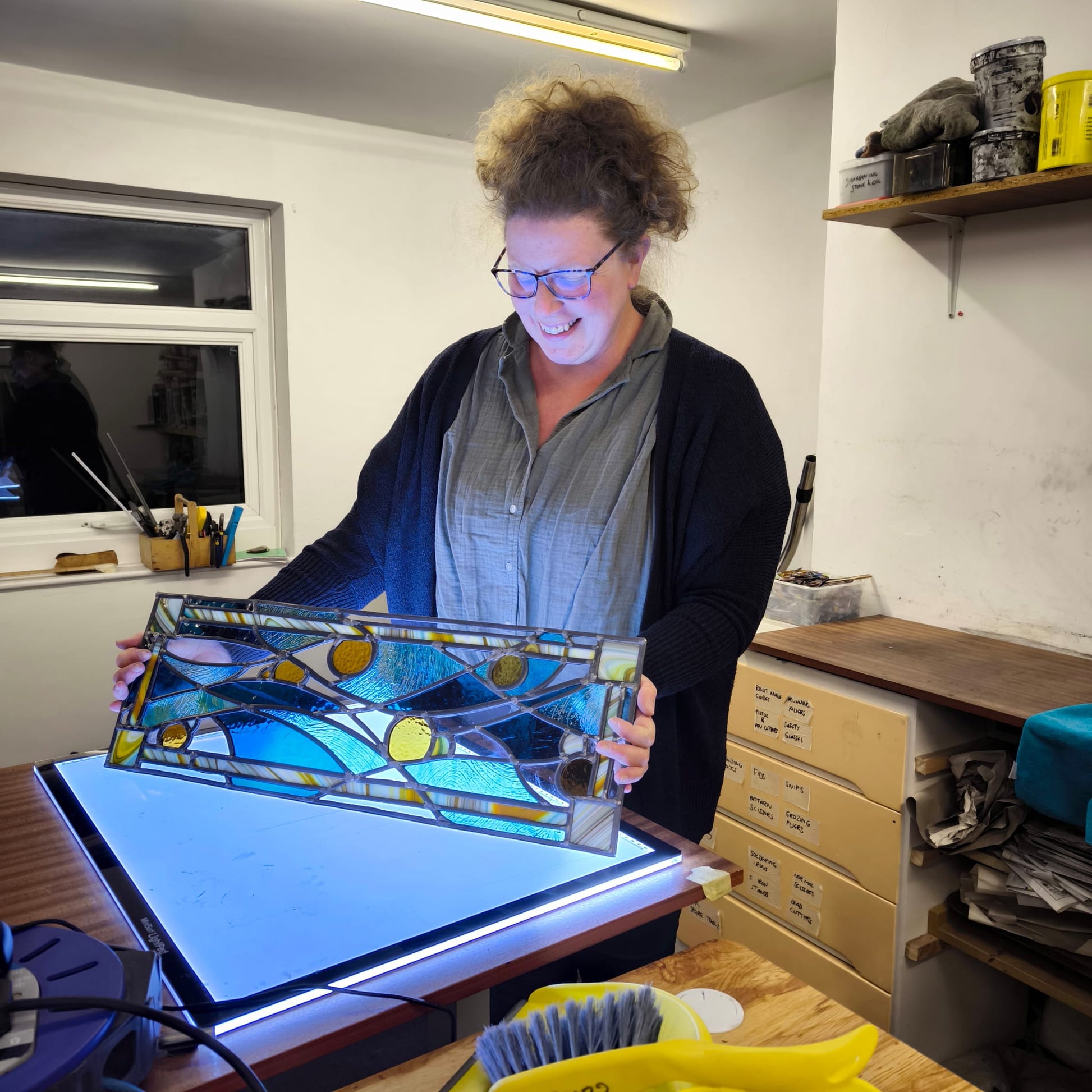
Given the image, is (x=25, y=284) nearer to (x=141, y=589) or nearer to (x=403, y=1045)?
(x=141, y=589)

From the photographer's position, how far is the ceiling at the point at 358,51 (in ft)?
7.75

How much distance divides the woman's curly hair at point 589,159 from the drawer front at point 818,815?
108 centimetres

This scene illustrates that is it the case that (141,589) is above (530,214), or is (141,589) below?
below

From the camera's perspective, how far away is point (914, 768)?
1.78 m

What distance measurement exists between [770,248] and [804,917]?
2153mm

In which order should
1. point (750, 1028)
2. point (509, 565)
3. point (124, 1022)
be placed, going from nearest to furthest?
point (124, 1022) < point (750, 1028) < point (509, 565)

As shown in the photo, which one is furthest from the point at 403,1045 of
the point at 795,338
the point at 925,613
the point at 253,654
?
the point at 795,338

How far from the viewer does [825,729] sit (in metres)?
1.94

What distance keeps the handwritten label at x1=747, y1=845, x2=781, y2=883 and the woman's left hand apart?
4.41 feet

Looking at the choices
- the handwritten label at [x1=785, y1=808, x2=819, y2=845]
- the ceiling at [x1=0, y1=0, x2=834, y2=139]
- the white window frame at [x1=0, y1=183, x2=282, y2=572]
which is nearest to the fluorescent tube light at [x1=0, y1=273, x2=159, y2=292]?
the white window frame at [x1=0, y1=183, x2=282, y2=572]

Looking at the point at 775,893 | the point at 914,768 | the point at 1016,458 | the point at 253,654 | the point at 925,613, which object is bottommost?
the point at 775,893

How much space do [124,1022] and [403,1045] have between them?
2.70 feet

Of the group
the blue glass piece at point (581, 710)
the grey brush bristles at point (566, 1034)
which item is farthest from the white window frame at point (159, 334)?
the grey brush bristles at point (566, 1034)

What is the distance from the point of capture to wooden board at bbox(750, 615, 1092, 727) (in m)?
1.67
